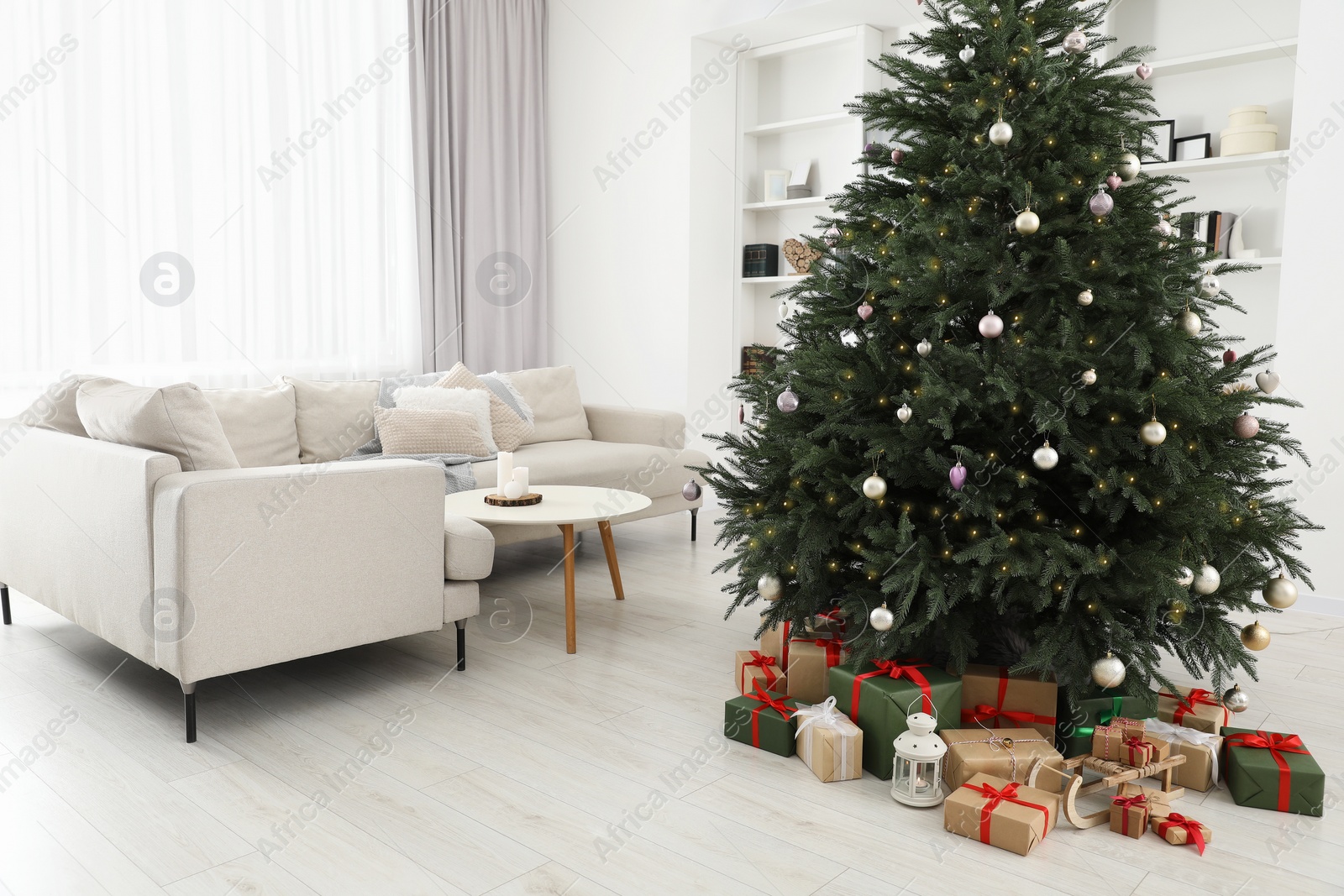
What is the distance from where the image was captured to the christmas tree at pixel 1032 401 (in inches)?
82.0

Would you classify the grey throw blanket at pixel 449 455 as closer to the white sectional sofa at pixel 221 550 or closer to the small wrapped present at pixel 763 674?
the white sectional sofa at pixel 221 550

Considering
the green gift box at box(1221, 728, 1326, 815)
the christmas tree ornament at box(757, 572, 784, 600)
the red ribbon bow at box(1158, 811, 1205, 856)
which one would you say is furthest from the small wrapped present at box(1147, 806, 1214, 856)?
the christmas tree ornament at box(757, 572, 784, 600)

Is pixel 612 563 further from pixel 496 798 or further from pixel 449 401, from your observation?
pixel 496 798

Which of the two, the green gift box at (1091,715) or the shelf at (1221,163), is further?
the shelf at (1221,163)

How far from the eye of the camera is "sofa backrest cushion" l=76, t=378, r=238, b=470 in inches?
92.0

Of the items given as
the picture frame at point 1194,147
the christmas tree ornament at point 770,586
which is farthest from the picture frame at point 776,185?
the christmas tree ornament at point 770,586

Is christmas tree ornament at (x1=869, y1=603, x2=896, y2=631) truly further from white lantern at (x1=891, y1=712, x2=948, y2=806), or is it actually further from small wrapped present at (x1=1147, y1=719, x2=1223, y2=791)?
small wrapped present at (x1=1147, y1=719, x2=1223, y2=791)

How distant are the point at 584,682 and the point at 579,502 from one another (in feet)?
2.27

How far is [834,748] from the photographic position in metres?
2.10

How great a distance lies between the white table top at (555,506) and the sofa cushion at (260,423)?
83cm

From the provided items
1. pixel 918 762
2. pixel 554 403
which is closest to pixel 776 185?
pixel 554 403

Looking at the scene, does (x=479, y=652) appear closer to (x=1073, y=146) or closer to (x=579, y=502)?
(x=579, y=502)

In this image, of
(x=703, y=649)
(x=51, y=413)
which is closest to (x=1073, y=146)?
(x=703, y=649)

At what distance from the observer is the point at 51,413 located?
2811 mm
